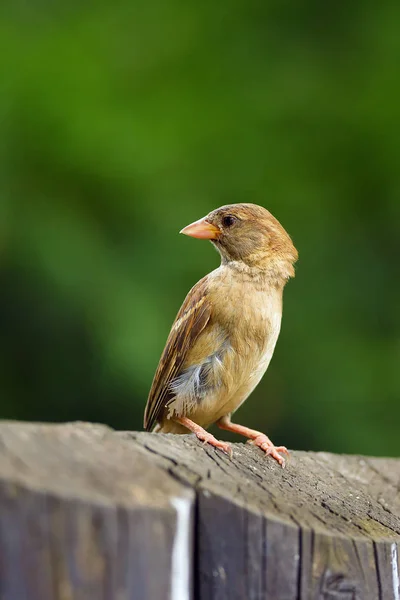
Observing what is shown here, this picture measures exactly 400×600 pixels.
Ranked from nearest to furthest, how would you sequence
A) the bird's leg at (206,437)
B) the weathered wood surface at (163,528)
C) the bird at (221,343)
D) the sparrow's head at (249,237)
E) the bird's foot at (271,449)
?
the weathered wood surface at (163,528) → the bird's leg at (206,437) → the bird's foot at (271,449) → the bird at (221,343) → the sparrow's head at (249,237)

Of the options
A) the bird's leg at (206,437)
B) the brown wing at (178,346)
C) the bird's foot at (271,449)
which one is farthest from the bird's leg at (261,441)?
the brown wing at (178,346)

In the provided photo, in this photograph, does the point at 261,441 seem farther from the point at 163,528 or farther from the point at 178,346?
the point at 163,528

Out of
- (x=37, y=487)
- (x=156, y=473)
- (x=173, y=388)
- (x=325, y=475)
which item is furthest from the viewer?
(x=173, y=388)

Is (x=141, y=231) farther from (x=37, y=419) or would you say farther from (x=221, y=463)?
(x=221, y=463)

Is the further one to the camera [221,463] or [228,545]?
[221,463]

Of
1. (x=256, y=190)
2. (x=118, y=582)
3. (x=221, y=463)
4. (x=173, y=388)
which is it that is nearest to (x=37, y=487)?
(x=118, y=582)

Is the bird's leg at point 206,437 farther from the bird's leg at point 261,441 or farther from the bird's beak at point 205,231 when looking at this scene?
the bird's beak at point 205,231

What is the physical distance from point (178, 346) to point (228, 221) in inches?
23.2

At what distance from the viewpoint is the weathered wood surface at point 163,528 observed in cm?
153

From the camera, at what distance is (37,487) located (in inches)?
59.8

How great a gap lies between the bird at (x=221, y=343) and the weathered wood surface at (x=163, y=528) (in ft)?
4.22

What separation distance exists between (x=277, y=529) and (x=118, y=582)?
1.19 feet

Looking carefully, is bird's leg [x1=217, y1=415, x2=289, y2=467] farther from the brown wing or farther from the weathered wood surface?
the weathered wood surface

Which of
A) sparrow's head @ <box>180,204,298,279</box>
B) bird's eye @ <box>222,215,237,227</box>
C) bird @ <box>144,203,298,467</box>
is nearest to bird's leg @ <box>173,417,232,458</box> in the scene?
bird @ <box>144,203,298,467</box>
